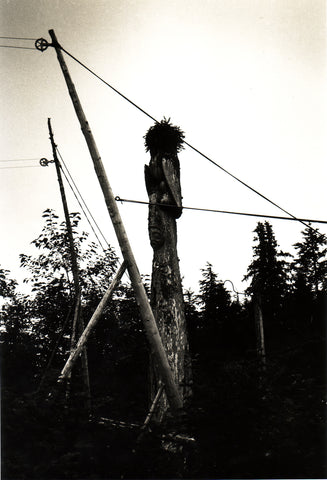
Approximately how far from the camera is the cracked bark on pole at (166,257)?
575 centimetres

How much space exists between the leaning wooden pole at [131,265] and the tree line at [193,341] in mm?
405

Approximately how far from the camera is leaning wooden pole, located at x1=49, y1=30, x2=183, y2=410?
5.07 meters

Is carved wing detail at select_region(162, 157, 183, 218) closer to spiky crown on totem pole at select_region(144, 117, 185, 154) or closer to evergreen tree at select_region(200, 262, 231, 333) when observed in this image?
spiky crown on totem pole at select_region(144, 117, 185, 154)

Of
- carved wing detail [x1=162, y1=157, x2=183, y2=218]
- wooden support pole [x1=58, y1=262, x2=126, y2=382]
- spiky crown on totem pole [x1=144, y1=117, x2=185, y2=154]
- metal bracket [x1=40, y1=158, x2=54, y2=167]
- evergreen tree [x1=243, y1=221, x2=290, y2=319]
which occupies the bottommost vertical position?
wooden support pole [x1=58, y1=262, x2=126, y2=382]

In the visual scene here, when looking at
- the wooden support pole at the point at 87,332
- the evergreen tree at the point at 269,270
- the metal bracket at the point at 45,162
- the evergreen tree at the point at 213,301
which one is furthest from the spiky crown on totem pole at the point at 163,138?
the evergreen tree at the point at 269,270

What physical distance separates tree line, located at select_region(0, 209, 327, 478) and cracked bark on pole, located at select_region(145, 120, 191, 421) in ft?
1.05

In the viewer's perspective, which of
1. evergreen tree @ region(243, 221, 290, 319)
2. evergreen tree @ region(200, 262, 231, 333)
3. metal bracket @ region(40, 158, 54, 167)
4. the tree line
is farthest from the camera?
evergreen tree @ region(243, 221, 290, 319)

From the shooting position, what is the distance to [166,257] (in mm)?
6168

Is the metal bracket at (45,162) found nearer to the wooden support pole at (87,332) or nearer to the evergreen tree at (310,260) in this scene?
the wooden support pole at (87,332)

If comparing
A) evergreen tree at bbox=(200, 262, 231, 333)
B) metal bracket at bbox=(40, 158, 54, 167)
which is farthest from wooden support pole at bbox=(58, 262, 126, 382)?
evergreen tree at bbox=(200, 262, 231, 333)

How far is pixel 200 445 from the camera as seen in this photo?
3.49 metres

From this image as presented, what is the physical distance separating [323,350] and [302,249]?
3357cm

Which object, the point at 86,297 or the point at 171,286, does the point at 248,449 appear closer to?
the point at 171,286

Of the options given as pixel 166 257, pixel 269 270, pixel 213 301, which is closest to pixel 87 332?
pixel 166 257
